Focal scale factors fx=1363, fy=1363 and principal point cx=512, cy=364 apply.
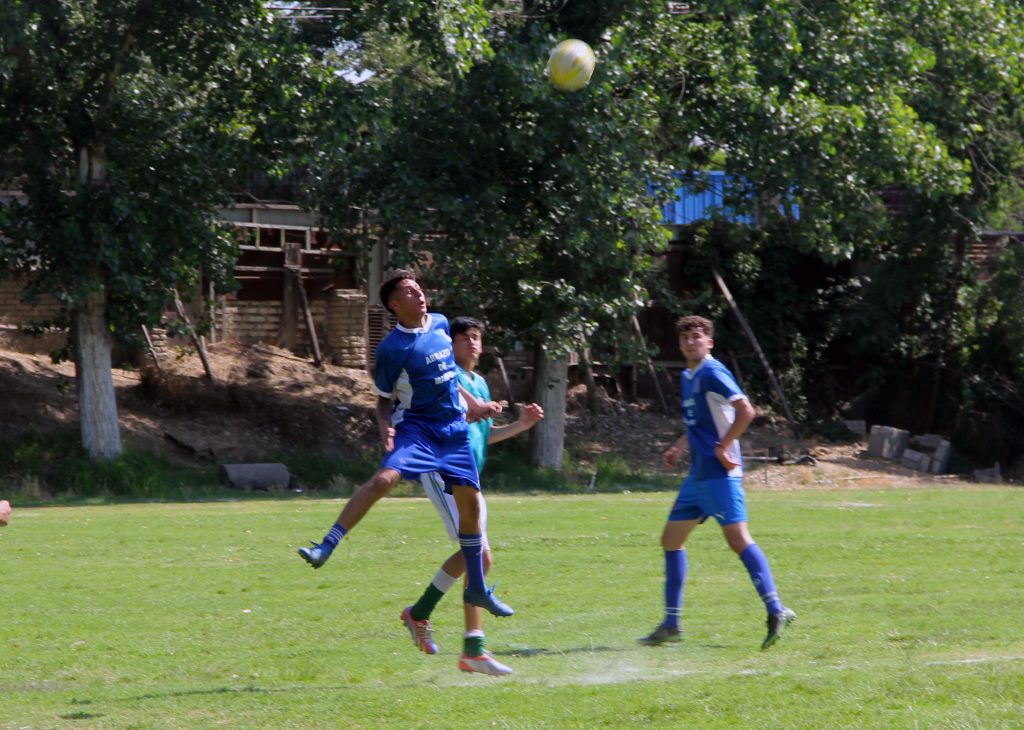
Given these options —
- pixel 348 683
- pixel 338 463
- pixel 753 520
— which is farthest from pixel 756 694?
pixel 338 463

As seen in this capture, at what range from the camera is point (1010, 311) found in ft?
105

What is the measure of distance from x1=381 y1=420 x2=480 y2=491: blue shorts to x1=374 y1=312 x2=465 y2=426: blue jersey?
0.20 ft

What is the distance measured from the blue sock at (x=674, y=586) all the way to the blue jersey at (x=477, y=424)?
1.43 m

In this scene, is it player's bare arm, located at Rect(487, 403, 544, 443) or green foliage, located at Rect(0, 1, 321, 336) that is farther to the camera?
green foliage, located at Rect(0, 1, 321, 336)

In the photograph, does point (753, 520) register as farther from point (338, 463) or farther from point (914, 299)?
point (914, 299)

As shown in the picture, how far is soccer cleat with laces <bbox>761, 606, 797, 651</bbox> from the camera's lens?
8023mm

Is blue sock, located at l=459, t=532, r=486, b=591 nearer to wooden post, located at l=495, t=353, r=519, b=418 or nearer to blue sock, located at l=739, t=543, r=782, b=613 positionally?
blue sock, located at l=739, t=543, r=782, b=613

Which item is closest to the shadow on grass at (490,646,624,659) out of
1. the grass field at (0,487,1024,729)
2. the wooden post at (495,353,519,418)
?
the grass field at (0,487,1024,729)

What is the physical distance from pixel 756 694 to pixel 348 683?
2.18 metres

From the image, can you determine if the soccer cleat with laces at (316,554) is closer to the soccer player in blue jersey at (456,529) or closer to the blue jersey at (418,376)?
the soccer player in blue jersey at (456,529)

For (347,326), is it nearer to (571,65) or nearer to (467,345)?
(571,65)

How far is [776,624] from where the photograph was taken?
26.5 feet

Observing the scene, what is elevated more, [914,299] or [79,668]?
[914,299]

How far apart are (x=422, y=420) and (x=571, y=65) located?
934cm
